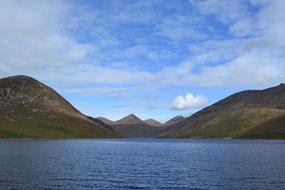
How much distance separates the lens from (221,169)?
103875 mm

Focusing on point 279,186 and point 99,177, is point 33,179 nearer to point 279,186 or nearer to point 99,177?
point 99,177

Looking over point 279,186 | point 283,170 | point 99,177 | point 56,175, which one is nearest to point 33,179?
point 56,175

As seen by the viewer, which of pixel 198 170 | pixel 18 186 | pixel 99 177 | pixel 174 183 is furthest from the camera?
pixel 198 170

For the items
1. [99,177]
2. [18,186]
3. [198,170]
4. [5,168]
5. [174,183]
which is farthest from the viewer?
[198,170]

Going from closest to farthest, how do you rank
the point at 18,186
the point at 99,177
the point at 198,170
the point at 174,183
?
the point at 18,186
the point at 174,183
the point at 99,177
the point at 198,170

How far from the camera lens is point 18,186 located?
231 feet

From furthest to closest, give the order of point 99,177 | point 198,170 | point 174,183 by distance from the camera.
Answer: point 198,170
point 99,177
point 174,183

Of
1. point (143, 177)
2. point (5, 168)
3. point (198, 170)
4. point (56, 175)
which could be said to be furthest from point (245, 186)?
point (5, 168)

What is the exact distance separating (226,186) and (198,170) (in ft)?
91.8

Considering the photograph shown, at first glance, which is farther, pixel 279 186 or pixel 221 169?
pixel 221 169

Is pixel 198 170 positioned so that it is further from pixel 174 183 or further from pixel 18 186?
pixel 18 186

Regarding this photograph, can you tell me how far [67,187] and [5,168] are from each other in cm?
3084

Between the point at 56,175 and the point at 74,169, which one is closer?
the point at 56,175

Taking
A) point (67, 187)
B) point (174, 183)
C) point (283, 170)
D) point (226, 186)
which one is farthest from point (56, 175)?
point (283, 170)
